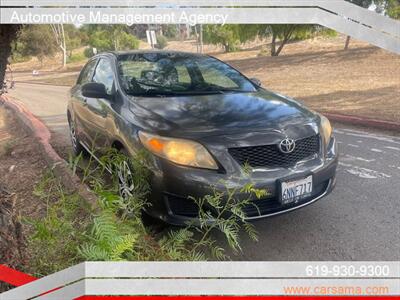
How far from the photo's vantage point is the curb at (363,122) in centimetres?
225

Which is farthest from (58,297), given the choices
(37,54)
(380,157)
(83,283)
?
(380,157)

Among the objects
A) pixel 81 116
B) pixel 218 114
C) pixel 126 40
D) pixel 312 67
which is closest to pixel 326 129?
pixel 312 67

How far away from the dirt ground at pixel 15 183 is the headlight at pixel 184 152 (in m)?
0.76

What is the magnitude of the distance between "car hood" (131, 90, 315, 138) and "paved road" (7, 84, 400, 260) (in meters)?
0.51

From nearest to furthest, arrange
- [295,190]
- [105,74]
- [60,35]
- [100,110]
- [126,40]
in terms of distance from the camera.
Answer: [60,35], [126,40], [295,190], [100,110], [105,74]

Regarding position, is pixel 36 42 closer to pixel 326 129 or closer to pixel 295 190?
pixel 295 190

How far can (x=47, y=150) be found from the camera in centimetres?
349

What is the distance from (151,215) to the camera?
2039mm

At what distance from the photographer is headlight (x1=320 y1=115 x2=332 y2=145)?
204 cm

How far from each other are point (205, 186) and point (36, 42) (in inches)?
40.6

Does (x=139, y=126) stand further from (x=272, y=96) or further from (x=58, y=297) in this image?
(x=58, y=297)

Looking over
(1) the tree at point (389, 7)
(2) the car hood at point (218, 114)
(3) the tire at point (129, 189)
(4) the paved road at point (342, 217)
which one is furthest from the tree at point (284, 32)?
(3) the tire at point (129, 189)

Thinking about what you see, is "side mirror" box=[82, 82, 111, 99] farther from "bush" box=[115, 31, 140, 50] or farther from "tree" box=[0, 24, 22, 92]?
"bush" box=[115, 31, 140, 50]

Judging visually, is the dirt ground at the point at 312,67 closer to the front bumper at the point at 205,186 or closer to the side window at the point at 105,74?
Answer: the front bumper at the point at 205,186
